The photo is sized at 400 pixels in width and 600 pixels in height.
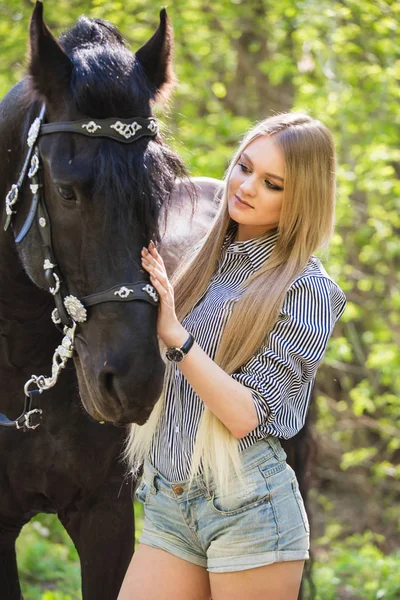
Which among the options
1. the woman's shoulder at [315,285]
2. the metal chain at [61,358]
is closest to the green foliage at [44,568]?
the metal chain at [61,358]

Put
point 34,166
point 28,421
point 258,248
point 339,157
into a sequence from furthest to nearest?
point 339,157, point 28,421, point 258,248, point 34,166

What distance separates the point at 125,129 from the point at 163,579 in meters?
1.19

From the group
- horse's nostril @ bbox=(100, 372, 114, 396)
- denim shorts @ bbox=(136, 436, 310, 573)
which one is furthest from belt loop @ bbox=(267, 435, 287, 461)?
horse's nostril @ bbox=(100, 372, 114, 396)

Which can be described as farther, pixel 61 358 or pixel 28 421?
pixel 28 421

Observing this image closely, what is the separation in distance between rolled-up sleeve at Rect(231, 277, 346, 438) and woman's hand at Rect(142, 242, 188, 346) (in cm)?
23

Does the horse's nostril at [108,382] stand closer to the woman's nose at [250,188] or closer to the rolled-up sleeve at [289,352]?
the rolled-up sleeve at [289,352]

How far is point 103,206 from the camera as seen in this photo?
2.06m

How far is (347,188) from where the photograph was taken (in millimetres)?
5824

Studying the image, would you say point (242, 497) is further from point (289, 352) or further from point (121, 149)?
point (121, 149)

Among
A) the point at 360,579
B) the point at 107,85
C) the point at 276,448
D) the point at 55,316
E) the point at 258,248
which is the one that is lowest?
the point at 360,579

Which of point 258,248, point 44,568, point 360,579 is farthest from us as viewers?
point 44,568

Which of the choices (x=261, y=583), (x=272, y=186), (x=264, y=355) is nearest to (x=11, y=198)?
(x=272, y=186)

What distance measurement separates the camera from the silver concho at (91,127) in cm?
213

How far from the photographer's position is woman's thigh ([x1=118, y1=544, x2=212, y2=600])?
224 cm
